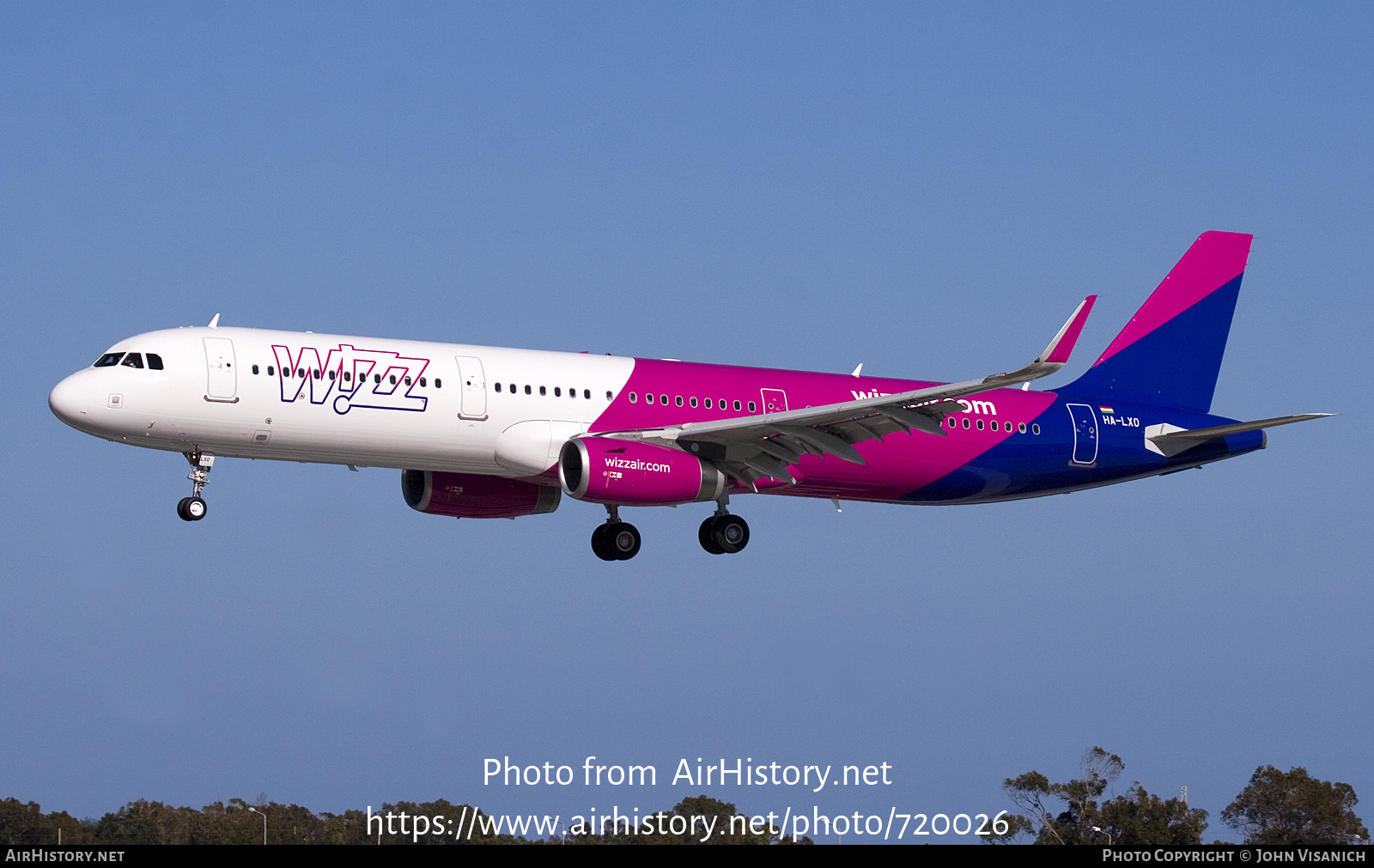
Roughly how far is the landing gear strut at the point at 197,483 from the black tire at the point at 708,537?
11747mm

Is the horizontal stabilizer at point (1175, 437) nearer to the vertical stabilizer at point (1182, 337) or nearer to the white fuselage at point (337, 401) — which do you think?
the vertical stabilizer at point (1182, 337)

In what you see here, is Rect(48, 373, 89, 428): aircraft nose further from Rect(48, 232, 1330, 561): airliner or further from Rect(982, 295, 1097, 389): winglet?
Rect(982, 295, 1097, 389): winglet

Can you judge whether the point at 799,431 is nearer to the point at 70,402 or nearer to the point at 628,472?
the point at 628,472

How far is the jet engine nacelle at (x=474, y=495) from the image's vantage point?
45.3 metres

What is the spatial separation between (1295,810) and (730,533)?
71.4 feet

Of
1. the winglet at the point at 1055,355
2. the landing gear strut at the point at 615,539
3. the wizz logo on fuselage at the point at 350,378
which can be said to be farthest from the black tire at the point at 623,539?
the winglet at the point at 1055,355

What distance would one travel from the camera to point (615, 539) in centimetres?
4562

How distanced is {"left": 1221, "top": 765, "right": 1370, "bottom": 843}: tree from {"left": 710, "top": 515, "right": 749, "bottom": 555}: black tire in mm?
18879

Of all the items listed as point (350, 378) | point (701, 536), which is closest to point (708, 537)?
point (701, 536)

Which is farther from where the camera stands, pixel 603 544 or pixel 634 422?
pixel 603 544

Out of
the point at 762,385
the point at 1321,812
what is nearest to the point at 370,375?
the point at 762,385
